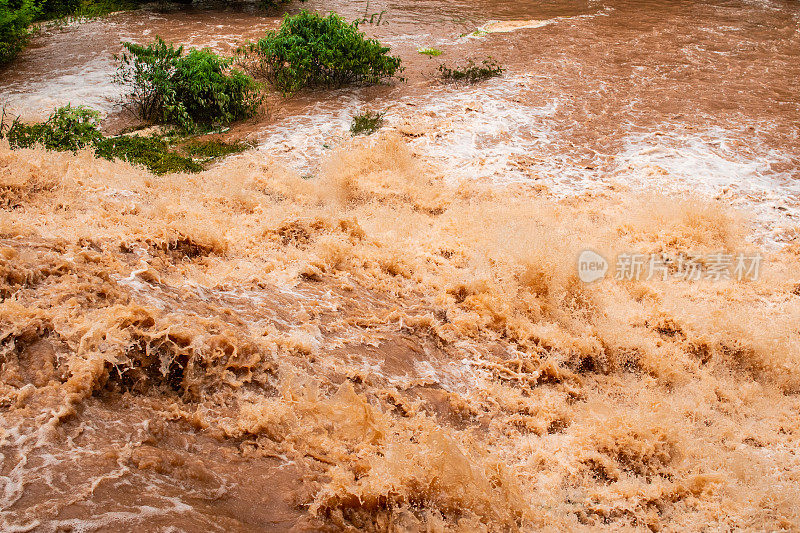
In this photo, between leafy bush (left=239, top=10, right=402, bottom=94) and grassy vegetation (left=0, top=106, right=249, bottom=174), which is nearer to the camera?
grassy vegetation (left=0, top=106, right=249, bottom=174)

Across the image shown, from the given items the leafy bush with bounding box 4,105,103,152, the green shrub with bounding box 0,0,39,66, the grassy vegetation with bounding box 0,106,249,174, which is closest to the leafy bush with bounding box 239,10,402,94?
the grassy vegetation with bounding box 0,106,249,174

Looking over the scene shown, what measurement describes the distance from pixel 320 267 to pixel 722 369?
11.4 feet

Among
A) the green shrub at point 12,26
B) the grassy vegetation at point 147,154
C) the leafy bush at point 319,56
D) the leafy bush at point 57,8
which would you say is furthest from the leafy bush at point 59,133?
the leafy bush at point 57,8

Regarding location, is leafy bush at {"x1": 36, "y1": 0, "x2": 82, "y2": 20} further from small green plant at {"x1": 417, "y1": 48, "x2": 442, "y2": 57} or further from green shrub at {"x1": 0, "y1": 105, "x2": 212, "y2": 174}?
small green plant at {"x1": 417, "y1": 48, "x2": 442, "y2": 57}

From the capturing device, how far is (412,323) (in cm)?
460

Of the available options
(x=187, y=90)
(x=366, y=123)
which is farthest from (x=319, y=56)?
(x=187, y=90)

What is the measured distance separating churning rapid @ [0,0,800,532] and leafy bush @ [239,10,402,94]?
2.02ft

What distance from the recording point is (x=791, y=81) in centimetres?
964

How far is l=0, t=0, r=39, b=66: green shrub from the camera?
9.30 metres

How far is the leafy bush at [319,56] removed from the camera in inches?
Result: 364

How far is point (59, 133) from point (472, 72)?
6.41 metres

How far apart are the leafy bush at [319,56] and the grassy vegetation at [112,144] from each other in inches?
94.9

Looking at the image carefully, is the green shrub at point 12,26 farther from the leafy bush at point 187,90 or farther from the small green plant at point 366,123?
the small green plant at point 366,123

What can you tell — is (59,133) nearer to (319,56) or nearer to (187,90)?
(187,90)
